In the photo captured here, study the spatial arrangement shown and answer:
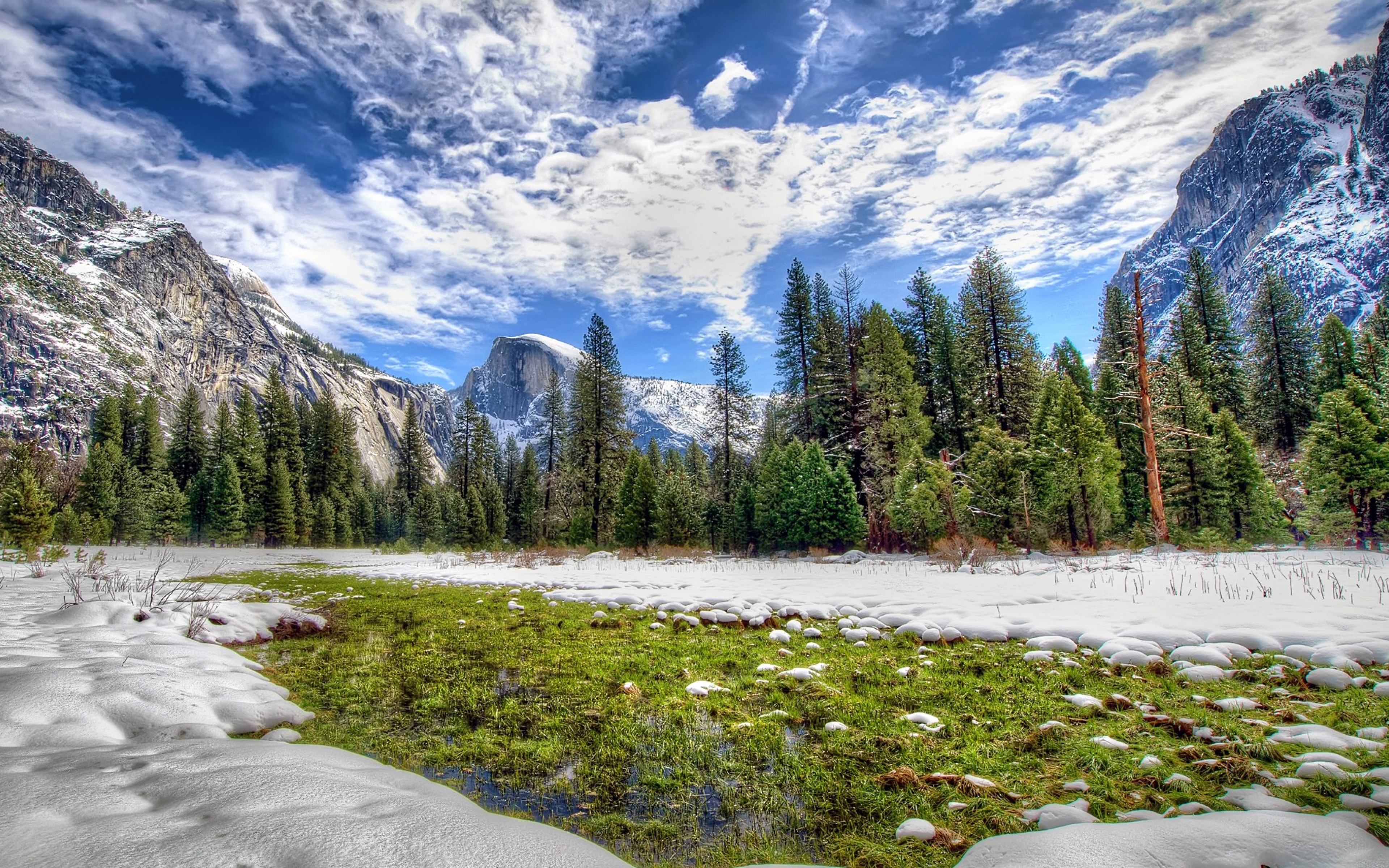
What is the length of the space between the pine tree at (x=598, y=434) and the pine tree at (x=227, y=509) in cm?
2686

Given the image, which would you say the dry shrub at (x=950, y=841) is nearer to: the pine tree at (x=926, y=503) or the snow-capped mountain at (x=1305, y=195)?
the pine tree at (x=926, y=503)

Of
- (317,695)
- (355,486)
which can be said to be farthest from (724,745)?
(355,486)

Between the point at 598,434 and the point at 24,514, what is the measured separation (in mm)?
21930

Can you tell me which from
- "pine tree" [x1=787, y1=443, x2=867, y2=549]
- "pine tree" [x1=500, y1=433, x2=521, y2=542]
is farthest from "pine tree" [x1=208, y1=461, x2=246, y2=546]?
"pine tree" [x1=787, y1=443, x2=867, y2=549]

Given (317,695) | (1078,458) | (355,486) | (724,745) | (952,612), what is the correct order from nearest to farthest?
(724,745), (317,695), (952,612), (1078,458), (355,486)

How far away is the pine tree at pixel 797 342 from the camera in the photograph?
30.2 meters

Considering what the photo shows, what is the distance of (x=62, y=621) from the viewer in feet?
18.7

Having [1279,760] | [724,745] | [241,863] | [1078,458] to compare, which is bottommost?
[724,745]

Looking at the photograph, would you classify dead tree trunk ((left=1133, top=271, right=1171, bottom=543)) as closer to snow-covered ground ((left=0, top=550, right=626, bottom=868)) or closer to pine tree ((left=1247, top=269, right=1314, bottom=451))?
snow-covered ground ((left=0, top=550, right=626, bottom=868))

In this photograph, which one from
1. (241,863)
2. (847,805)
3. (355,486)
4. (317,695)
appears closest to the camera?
(241,863)

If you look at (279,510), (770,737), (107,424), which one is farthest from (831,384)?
(107,424)

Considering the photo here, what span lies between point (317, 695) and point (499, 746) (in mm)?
2185

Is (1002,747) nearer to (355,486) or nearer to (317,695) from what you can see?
(317,695)

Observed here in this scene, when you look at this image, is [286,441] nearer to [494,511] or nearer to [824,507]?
[494,511]
